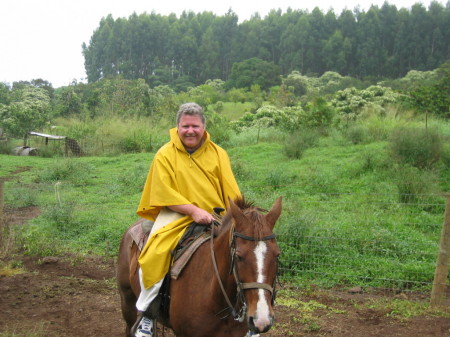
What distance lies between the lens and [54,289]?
6.05 meters

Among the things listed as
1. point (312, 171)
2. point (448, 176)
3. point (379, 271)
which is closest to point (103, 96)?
point (312, 171)

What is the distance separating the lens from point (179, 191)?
10.7ft

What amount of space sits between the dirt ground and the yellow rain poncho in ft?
6.71

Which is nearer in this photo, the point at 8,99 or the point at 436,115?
the point at 436,115

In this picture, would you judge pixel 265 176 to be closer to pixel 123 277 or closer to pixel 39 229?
pixel 39 229

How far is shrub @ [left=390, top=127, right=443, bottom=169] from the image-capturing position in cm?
1075

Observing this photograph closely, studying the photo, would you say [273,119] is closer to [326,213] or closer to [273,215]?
[326,213]

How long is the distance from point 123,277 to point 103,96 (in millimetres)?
30813

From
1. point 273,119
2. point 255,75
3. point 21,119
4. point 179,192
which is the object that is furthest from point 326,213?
point 255,75

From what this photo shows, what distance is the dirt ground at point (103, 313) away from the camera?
475 cm

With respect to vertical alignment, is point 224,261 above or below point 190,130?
below

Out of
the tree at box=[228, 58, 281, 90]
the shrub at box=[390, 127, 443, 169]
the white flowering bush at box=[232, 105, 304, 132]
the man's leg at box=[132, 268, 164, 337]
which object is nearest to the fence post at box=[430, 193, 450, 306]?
the man's leg at box=[132, 268, 164, 337]

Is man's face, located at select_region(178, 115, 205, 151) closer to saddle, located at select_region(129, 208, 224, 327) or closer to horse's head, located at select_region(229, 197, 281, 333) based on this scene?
saddle, located at select_region(129, 208, 224, 327)

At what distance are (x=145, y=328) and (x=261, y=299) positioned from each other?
1.35 metres
